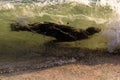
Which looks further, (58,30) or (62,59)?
(58,30)

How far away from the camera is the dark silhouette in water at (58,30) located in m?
4.17

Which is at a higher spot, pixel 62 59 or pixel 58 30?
pixel 58 30

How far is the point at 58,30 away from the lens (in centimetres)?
421

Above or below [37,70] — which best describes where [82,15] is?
above

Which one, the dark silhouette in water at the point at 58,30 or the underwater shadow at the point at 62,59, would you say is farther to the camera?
the dark silhouette in water at the point at 58,30

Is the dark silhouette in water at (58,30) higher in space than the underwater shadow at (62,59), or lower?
higher

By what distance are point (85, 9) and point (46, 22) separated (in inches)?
19.4

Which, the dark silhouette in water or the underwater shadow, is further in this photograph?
the dark silhouette in water

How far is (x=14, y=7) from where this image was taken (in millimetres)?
4141

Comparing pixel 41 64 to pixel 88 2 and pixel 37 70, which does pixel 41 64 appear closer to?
pixel 37 70

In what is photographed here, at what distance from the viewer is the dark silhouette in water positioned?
4.17m

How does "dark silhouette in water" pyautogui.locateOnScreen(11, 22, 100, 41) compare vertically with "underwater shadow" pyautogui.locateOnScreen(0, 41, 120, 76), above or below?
above

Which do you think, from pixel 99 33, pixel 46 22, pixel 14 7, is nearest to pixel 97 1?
pixel 99 33

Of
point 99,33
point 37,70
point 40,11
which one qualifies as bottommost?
point 37,70
